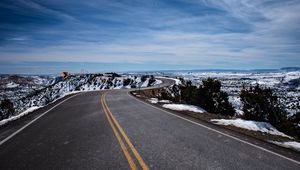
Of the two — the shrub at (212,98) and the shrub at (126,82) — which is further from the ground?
the shrub at (212,98)

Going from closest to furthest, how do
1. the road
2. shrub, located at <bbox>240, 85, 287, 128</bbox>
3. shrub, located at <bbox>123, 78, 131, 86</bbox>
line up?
Result: 1. the road
2. shrub, located at <bbox>240, 85, 287, 128</bbox>
3. shrub, located at <bbox>123, 78, 131, 86</bbox>

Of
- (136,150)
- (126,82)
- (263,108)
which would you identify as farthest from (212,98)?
(126,82)

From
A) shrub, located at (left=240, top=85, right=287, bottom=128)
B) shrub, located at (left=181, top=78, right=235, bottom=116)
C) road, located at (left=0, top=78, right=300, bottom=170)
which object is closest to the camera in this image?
road, located at (left=0, top=78, right=300, bottom=170)

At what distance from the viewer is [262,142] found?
6.27 metres

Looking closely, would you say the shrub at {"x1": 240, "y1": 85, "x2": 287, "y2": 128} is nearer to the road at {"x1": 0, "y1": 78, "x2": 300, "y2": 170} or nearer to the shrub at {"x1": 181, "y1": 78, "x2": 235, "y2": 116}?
the shrub at {"x1": 181, "y1": 78, "x2": 235, "y2": 116}

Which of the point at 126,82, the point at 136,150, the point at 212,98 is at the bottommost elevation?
the point at 126,82

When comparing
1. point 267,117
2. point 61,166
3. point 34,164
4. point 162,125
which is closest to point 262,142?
point 162,125

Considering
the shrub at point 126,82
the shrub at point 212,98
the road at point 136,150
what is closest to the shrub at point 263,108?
the shrub at point 212,98

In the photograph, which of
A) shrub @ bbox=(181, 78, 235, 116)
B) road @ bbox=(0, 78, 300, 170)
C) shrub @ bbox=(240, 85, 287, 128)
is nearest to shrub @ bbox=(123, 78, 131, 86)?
shrub @ bbox=(181, 78, 235, 116)

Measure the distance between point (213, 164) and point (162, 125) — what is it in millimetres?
4096

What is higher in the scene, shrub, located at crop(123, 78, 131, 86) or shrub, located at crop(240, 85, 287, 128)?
shrub, located at crop(240, 85, 287, 128)

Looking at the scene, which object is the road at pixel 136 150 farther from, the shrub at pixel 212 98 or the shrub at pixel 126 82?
the shrub at pixel 126 82

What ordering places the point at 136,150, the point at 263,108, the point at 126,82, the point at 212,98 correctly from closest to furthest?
the point at 136,150, the point at 263,108, the point at 212,98, the point at 126,82

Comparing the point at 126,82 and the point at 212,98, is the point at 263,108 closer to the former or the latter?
the point at 212,98
